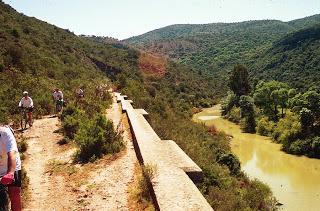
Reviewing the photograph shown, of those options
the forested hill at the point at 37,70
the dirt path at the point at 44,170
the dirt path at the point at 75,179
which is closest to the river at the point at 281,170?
the forested hill at the point at 37,70

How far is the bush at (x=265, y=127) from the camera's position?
5447 centimetres

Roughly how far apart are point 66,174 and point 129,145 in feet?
9.50

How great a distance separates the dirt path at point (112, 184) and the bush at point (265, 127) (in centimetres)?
4486

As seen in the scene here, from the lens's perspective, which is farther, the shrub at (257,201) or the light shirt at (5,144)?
the shrub at (257,201)

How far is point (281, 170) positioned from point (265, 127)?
17626mm

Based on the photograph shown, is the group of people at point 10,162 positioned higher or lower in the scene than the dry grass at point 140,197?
higher

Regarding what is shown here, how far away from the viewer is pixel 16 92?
23.6m

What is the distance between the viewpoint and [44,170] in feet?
37.6

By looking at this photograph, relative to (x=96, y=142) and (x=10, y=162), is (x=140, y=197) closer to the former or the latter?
(x=10, y=162)

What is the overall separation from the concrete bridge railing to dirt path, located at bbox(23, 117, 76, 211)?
2.03 metres

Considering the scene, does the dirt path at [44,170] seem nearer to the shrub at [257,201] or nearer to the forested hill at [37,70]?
the forested hill at [37,70]

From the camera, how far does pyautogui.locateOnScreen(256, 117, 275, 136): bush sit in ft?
179

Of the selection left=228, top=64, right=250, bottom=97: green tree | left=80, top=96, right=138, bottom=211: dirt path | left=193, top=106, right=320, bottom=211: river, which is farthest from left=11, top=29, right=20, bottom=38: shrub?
left=228, top=64, right=250, bottom=97: green tree

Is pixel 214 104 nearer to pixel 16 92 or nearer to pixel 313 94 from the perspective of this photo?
pixel 313 94
